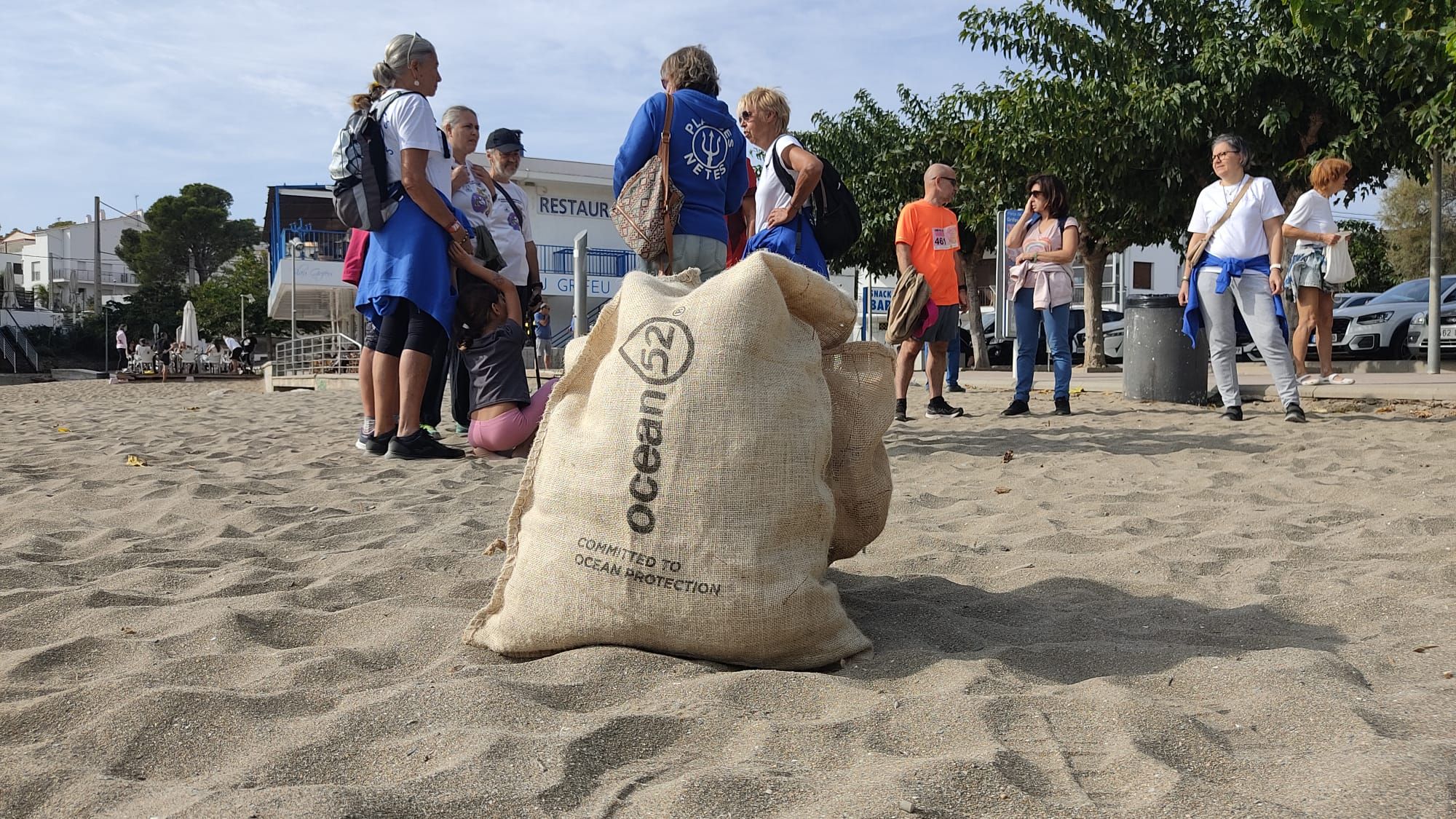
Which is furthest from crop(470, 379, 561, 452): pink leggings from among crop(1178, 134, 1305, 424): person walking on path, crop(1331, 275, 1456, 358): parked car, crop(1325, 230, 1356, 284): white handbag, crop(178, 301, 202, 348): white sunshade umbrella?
crop(178, 301, 202, 348): white sunshade umbrella

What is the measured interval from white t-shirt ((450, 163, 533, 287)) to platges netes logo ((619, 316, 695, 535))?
148 inches

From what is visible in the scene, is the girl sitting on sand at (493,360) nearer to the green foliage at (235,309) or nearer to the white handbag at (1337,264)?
the white handbag at (1337,264)

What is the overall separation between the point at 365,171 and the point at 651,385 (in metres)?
3.15

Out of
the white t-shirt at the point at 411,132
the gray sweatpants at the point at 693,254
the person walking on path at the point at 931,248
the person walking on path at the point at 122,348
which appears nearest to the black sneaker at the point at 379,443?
the white t-shirt at the point at 411,132

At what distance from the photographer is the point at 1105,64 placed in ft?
46.2

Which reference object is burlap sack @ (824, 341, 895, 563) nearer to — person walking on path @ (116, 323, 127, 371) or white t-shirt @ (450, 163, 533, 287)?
white t-shirt @ (450, 163, 533, 287)

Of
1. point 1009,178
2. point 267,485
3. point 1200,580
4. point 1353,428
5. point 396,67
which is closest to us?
point 1200,580

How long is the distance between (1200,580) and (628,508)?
61.7 inches

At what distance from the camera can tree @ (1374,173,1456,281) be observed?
3703 cm

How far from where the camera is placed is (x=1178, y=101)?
12.8m

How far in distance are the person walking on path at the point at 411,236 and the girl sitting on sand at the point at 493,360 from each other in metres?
0.12

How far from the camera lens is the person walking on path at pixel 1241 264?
20.7 ft

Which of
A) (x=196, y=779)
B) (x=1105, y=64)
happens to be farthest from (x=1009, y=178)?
(x=196, y=779)

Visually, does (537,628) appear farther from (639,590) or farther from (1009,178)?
(1009,178)
